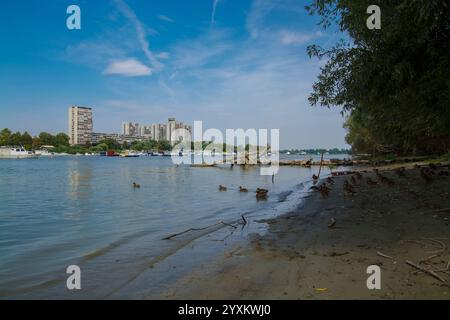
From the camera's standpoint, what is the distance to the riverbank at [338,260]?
5.34 meters

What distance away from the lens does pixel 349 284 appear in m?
5.51

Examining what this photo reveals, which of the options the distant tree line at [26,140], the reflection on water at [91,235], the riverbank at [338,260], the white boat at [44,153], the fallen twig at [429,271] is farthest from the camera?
the distant tree line at [26,140]

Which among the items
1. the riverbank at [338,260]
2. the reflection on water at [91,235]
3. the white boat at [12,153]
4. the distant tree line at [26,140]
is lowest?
the reflection on water at [91,235]

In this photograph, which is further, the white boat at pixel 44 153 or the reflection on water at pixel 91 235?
the white boat at pixel 44 153

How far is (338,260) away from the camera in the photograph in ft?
22.4

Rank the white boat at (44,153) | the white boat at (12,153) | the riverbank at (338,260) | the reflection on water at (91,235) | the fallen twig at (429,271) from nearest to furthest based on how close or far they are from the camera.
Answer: the fallen twig at (429,271)
the riverbank at (338,260)
the reflection on water at (91,235)
the white boat at (12,153)
the white boat at (44,153)

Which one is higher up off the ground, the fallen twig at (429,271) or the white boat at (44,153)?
the white boat at (44,153)

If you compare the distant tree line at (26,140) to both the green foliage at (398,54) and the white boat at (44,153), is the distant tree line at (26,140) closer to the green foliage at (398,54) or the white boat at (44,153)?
the white boat at (44,153)

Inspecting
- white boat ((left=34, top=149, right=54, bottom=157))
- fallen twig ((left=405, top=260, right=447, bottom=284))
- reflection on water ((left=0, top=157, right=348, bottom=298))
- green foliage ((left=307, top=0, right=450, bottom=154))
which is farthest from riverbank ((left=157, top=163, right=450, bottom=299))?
white boat ((left=34, top=149, right=54, bottom=157))

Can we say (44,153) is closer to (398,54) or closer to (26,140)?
(26,140)

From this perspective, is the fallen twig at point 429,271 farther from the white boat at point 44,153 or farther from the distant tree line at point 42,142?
the distant tree line at point 42,142

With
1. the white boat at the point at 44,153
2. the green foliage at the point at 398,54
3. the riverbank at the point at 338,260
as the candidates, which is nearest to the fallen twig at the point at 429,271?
the riverbank at the point at 338,260

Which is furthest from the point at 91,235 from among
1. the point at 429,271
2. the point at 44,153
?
the point at 44,153
